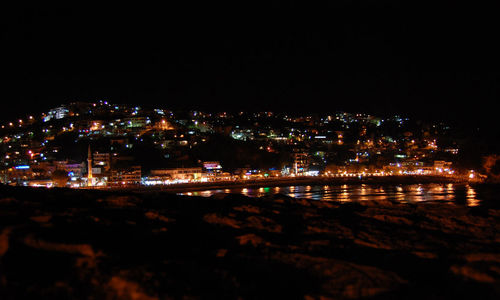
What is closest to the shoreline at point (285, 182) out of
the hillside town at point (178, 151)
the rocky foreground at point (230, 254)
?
the hillside town at point (178, 151)

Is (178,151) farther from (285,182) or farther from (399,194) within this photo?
(399,194)

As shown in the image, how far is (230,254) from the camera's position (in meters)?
4.26

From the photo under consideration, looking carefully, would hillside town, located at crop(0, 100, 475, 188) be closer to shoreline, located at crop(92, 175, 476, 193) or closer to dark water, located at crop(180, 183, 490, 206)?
shoreline, located at crop(92, 175, 476, 193)

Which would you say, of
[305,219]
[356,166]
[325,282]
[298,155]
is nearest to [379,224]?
[305,219]

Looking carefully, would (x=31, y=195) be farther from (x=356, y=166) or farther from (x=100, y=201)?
(x=356, y=166)

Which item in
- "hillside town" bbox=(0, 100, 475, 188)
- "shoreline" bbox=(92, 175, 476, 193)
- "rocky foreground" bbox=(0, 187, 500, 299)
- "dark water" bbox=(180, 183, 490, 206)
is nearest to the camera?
"rocky foreground" bbox=(0, 187, 500, 299)

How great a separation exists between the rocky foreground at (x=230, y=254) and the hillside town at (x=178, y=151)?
4820 centimetres

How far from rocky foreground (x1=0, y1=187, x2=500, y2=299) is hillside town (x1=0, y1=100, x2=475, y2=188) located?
48.2 meters

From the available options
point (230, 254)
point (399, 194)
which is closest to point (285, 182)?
point (399, 194)

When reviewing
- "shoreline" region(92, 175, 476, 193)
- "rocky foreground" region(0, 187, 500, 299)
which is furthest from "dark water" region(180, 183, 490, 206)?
"rocky foreground" region(0, 187, 500, 299)

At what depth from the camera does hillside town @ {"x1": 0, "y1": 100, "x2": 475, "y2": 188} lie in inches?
2192

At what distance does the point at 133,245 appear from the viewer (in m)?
4.15

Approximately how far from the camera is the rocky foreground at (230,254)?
126 inches

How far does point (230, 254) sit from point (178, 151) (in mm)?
66570
